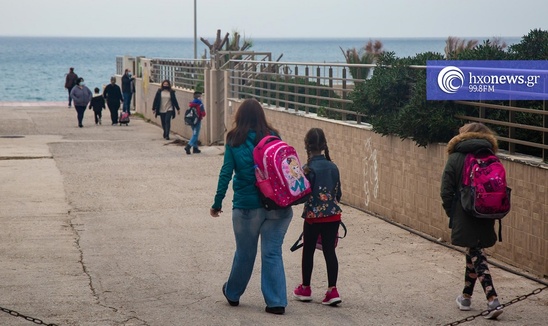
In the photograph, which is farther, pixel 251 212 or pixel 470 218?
pixel 251 212

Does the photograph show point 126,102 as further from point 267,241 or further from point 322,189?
point 267,241

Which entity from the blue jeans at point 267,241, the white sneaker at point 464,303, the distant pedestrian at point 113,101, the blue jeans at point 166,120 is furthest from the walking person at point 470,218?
the distant pedestrian at point 113,101

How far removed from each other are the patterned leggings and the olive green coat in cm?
13

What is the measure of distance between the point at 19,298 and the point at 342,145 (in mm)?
7140

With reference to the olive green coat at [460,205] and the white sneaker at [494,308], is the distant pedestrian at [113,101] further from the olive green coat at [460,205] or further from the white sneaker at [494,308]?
the white sneaker at [494,308]

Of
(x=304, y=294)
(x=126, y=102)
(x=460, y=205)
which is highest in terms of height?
(x=460, y=205)

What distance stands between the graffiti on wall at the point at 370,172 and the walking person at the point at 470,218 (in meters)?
5.54

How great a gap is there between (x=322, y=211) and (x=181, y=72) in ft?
74.7

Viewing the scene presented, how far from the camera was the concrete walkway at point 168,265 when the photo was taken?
8.28m

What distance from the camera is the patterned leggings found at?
26.4 ft

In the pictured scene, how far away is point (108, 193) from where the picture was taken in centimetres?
1590

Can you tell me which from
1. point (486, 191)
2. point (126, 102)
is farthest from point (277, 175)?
point (126, 102)

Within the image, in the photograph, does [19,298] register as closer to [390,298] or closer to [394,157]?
[390,298]

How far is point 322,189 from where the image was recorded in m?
8.49
